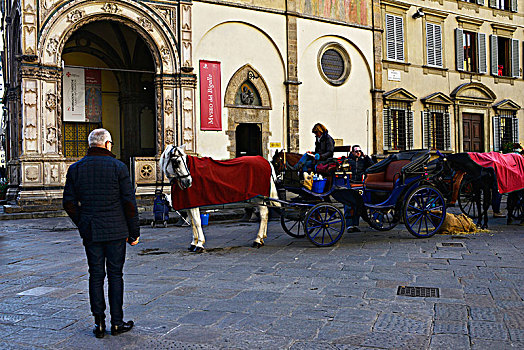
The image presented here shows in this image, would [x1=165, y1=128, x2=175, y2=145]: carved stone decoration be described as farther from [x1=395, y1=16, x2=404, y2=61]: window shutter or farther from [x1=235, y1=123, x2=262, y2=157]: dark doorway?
[x1=395, y1=16, x2=404, y2=61]: window shutter

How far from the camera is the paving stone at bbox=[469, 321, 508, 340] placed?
3.77 meters

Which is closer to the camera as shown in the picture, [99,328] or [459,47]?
[99,328]

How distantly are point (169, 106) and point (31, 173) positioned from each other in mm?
4647

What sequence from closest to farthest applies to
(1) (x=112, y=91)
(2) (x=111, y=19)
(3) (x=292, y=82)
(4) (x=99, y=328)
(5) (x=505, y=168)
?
1. (4) (x=99, y=328)
2. (5) (x=505, y=168)
3. (2) (x=111, y=19)
4. (3) (x=292, y=82)
5. (1) (x=112, y=91)

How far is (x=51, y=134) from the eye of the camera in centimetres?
1468

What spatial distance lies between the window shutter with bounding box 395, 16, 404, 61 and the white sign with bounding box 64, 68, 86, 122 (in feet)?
41.5

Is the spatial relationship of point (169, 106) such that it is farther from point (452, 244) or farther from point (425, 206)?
point (452, 244)

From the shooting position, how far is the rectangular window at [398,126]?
20984 millimetres

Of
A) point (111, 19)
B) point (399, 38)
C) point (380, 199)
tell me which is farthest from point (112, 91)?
point (380, 199)

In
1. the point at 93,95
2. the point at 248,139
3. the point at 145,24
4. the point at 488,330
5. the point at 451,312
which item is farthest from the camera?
the point at 93,95

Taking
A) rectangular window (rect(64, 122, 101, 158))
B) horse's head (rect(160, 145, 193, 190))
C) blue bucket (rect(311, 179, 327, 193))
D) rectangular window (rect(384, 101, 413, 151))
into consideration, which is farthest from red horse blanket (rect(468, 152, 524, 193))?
rectangular window (rect(64, 122, 101, 158))

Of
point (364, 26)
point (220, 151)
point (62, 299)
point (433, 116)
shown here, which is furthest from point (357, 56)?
point (62, 299)

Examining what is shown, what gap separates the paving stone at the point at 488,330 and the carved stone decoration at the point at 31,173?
42.9ft

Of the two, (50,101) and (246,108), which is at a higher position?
(246,108)
